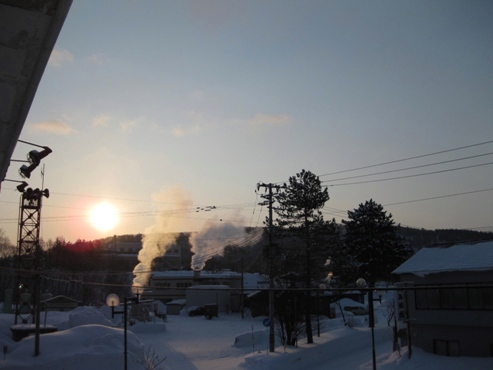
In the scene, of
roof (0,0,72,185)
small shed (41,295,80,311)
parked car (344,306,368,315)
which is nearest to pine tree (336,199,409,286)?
parked car (344,306,368,315)

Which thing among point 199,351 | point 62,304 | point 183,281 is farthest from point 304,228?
point 183,281

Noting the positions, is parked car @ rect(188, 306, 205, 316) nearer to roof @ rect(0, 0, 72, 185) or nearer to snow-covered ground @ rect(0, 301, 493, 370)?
snow-covered ground @ rect(0, 301, 493, 370)

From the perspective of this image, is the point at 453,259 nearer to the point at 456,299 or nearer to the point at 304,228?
the point at 456,299

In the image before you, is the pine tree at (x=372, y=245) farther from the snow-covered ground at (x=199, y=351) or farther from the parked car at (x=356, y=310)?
the parked car at (x=356, y=310)

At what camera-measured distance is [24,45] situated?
12.3 ft

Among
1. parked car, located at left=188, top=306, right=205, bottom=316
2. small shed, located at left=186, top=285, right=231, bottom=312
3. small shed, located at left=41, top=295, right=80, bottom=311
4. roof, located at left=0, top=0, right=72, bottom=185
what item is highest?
roof, located at left=0, top=0, right=72, bottom=185

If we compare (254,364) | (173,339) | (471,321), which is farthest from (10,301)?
(471,321)

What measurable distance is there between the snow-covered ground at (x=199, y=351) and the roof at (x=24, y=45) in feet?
51.7

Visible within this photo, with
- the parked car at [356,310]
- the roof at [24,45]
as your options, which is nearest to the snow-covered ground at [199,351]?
the roof at [24,45]

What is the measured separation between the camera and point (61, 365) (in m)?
17.6

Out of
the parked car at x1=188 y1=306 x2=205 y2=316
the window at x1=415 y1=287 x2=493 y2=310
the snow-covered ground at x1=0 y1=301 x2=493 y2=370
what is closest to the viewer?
the snow-covered ground at x1=0 y1=301 x2=493 y2=370

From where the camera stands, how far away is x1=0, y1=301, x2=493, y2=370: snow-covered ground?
18.4 m

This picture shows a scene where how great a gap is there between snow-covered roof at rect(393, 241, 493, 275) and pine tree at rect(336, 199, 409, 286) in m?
21.0

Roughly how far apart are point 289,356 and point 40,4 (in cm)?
2713
